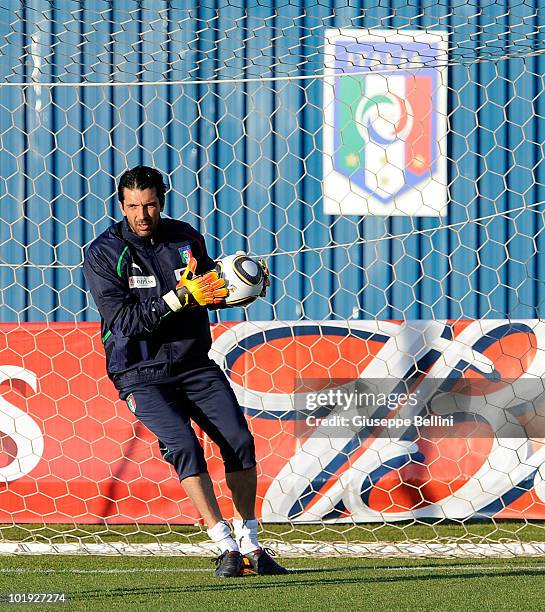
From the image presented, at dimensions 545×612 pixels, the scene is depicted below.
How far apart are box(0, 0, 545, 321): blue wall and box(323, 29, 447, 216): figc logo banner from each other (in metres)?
0.18

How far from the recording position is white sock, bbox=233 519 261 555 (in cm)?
416

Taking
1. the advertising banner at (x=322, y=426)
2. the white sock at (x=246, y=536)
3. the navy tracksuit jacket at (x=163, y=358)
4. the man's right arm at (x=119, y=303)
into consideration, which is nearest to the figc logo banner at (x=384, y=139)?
the advertising banner at (x=322, y=426)

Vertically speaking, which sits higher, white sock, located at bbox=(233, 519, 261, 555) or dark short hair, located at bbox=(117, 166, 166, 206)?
dark short hair, located at bbox=(117, 166, 166, 206)

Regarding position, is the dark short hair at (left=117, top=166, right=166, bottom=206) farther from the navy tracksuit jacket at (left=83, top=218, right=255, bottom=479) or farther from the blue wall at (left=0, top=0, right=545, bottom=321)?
the blue wall at (left=0, top=0, right=545, bottom=321)

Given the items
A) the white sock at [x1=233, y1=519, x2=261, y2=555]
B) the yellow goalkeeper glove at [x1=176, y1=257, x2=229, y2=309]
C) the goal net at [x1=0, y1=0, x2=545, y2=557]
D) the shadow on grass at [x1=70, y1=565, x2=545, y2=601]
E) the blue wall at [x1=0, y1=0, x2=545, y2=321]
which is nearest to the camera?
the shadow on grass at [x1=70, y1=565, x2=545, y2=601]

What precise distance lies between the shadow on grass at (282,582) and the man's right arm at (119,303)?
0.95 metres

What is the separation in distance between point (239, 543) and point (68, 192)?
4.09m

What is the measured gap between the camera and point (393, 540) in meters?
5.50

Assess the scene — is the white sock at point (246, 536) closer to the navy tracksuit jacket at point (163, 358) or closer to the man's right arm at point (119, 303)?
the navy tracksuit jacket at point (163, 358)

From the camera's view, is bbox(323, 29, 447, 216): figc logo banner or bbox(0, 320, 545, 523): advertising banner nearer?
bbox(0, 320, 545, 523): advertising banner

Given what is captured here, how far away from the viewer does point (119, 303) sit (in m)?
4.07

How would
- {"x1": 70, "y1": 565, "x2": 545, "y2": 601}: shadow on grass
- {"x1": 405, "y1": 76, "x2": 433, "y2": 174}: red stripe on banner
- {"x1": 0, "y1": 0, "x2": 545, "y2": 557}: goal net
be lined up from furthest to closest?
{"x1": 405, "y1": 76, "x2": 433, "y2": 174}: red stripe on banner
{"x1": 0, "y1": 0, "x2": 545, "y2": 557}: goal net
{"x1": 70, "y1": 565, "x2": 545, "y2": 601}: shadow on grass

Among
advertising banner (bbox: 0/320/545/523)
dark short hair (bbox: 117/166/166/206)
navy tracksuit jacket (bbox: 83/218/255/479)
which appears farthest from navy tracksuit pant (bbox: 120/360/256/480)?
advertising banner (bbox: 0/320/545/523)

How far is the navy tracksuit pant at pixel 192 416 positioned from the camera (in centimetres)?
408
